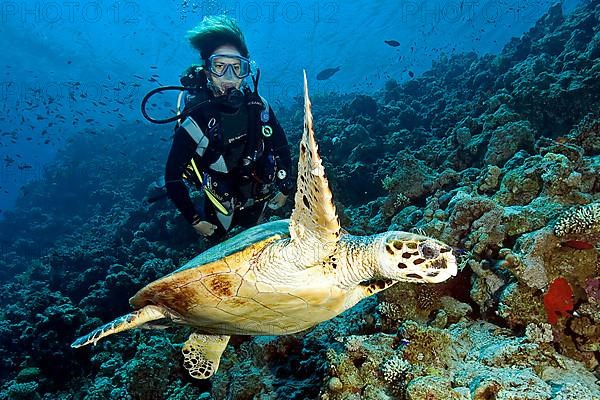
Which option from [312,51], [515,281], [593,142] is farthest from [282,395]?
[312,51]

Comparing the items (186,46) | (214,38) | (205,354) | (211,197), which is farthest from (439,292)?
(186,46)

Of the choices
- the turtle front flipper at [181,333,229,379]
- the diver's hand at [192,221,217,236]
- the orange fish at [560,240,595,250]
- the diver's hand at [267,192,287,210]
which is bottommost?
the turtle front flipper at [181,333,229,379]

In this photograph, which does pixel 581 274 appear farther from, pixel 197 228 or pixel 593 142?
pixel 197 228

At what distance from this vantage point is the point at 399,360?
2.04 m

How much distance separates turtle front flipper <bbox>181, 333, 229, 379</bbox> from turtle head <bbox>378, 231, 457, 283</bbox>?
82.2 inches

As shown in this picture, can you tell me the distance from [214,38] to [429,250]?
3.93 metres

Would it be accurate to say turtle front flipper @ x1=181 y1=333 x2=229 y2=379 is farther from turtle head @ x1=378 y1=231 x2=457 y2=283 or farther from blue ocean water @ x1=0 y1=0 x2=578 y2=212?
blue ocean water @ x1=0 y1=0 x2=578 y2=212

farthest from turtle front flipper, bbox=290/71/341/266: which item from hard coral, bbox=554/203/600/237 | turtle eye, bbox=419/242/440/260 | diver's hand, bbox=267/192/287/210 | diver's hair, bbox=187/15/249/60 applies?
diver's hair, bbox=187/15/249/60

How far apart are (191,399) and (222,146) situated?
2.61 m

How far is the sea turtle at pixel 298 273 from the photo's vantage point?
1683 mm

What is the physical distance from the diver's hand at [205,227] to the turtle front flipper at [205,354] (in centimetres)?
121

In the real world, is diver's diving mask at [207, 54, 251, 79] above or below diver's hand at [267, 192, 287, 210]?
above

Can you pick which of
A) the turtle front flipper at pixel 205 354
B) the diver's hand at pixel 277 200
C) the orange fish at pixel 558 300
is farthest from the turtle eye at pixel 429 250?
the diver's hand at pixel 277 200

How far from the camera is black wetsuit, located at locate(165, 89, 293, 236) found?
387 centimetres
